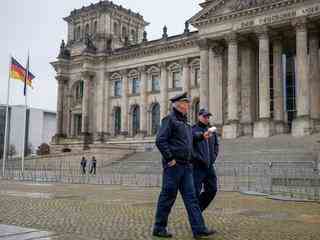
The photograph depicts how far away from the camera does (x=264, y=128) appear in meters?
42.7

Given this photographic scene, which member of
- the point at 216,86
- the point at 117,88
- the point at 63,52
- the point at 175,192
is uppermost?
the point at 63,52

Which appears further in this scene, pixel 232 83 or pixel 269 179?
pixel 232 83

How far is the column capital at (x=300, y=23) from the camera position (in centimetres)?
4116

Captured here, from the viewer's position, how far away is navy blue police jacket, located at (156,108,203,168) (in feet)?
24.9

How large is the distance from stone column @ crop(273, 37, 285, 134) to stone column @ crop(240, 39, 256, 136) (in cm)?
258

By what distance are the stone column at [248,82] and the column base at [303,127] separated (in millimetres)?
6679

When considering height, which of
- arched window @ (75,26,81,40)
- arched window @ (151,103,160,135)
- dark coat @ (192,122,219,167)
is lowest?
dark coat @ (192,122,219,167)

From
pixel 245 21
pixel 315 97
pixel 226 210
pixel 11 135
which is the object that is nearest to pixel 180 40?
pixel 245 21

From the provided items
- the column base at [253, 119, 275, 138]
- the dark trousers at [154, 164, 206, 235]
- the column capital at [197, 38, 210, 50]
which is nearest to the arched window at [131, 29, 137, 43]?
the column capital at [197, 38, 210, 50]

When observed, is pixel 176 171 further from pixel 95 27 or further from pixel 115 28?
pixel 115 28

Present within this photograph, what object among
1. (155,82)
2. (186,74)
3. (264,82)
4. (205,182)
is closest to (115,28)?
(155,82)

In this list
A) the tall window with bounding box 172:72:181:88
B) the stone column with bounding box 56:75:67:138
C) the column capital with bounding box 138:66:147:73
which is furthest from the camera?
the stone column with bounding box 56:75:67:138

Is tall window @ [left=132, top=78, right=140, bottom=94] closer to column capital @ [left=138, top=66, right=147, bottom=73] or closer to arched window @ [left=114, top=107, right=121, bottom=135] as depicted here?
column capital @ [left=138, top=66, right=147, bottom=73]

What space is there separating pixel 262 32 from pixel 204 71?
7.36 meters
